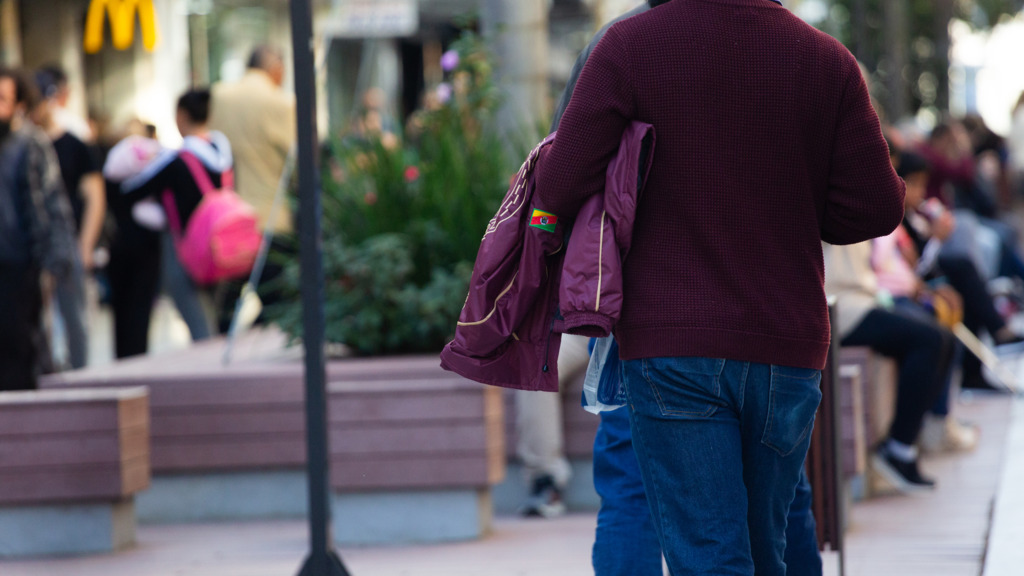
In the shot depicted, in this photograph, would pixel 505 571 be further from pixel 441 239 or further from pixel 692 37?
pixel 692 37

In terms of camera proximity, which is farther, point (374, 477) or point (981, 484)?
point (981, 484)

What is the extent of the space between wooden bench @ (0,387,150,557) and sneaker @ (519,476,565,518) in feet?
5.18

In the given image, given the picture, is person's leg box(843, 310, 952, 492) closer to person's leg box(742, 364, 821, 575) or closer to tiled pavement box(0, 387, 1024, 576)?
tiled pavement box(0, 387, 1024, 576)

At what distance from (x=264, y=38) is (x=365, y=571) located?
18484 millimetres

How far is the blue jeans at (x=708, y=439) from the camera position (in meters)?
2.85

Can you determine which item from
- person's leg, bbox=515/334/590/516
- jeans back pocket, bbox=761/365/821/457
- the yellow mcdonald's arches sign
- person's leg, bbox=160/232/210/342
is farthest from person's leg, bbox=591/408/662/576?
the yellow mcdonald's arches sign

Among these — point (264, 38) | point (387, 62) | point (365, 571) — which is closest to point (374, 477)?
point (365, 571)

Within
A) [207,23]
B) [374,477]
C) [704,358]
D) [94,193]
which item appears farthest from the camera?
[207,23]

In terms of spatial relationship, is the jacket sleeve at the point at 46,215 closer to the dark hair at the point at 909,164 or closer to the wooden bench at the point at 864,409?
the wooden bench at the point at 864,409

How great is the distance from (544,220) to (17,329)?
5.00 metres

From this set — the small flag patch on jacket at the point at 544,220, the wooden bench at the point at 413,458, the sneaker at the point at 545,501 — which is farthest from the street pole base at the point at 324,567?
Result: the sneaker at the point at 545,501

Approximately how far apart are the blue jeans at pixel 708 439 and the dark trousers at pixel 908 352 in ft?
11.3

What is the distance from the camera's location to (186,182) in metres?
8.38

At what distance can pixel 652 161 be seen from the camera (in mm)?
2855
